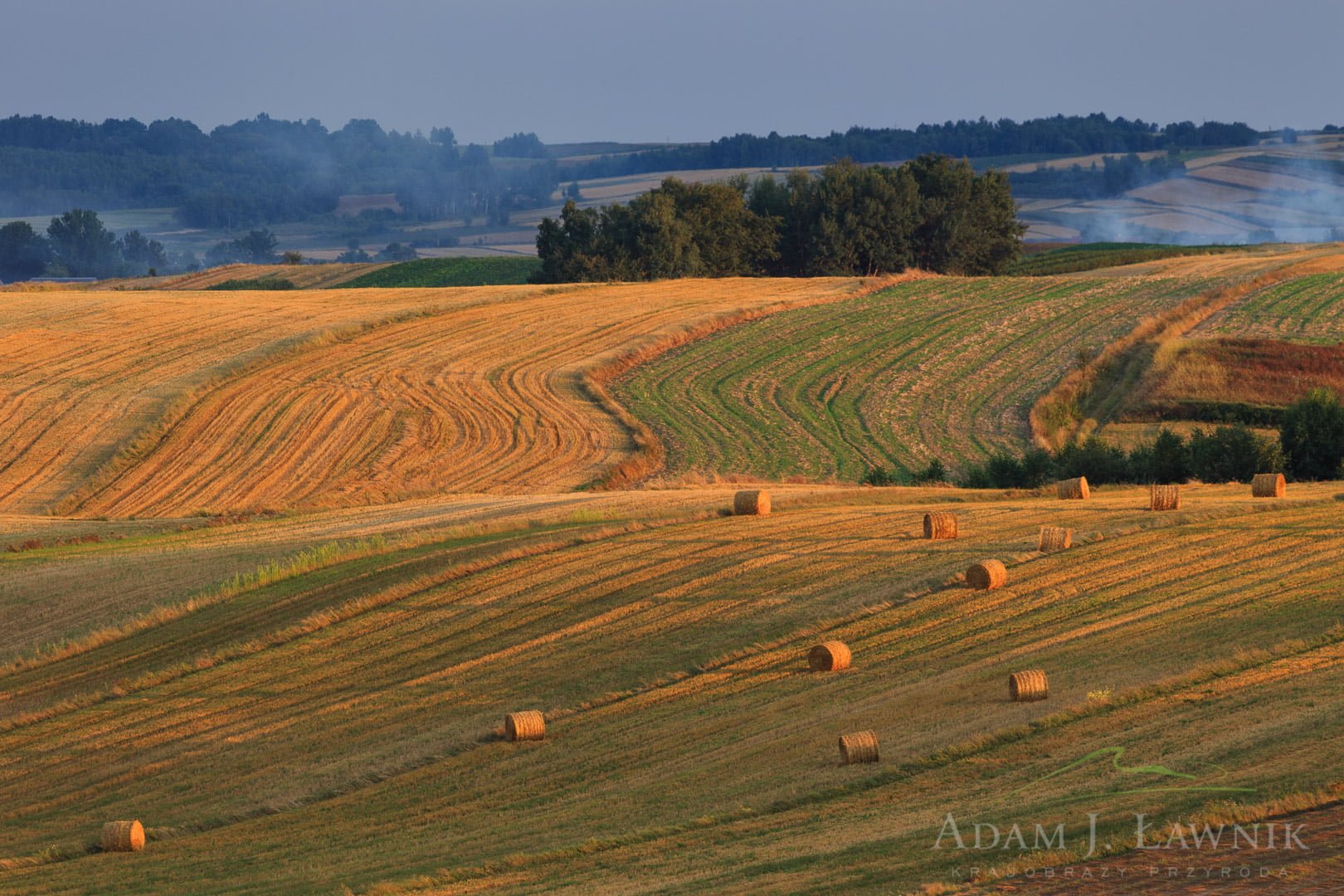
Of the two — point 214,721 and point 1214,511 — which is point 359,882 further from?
point 1214,511

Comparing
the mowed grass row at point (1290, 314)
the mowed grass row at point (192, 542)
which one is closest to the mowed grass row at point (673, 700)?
the mowed grass row at point (192, 542)

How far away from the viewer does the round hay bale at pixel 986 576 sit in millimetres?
24000

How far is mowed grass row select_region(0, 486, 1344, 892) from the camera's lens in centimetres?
1535

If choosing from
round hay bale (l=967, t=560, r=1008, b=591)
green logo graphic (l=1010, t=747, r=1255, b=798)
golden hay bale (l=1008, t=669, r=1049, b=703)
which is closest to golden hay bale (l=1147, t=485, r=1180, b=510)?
round hay bale (l=967, t=560, r=1008, b=591)

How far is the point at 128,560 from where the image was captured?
3244cm

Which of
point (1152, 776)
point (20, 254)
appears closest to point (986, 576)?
point (1152, 776)

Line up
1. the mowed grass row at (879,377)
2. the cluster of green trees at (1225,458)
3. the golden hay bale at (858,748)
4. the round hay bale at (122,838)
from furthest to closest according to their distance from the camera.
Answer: the mowed grass row at (879,377) → the cluster of green trees at (1225,458) → the round hay bale at (122,838) → the golden hay bale at (858,748)

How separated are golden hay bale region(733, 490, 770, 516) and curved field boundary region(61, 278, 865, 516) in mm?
11442

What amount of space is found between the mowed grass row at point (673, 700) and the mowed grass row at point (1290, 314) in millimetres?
27324

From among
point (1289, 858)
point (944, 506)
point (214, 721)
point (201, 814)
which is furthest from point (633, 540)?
point (1289, 858)

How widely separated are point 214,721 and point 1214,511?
1694 centimetres

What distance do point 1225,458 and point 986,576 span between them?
51.3 ft

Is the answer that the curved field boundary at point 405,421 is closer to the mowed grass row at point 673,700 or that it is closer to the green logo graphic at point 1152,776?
the mowed grass row at point 673,700

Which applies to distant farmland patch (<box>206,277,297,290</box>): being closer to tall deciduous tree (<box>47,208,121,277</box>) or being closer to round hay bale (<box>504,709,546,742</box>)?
tall deciduous tree (<box>47,208,121,277</box>)
